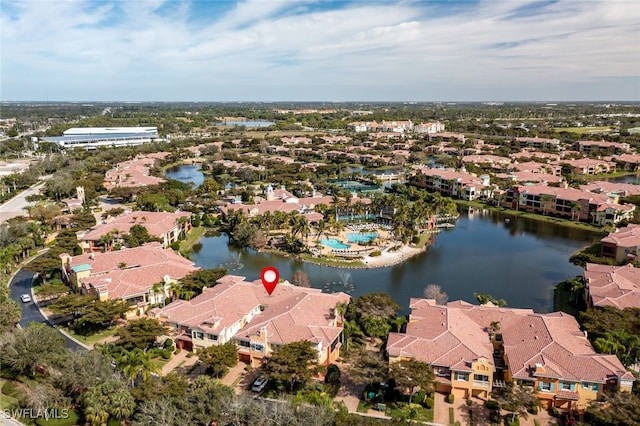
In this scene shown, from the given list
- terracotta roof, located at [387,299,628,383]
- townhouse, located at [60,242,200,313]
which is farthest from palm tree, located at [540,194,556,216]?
townhouse, located at [60,242,200,313]

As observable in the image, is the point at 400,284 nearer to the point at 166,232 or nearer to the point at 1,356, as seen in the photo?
the point at 166,232

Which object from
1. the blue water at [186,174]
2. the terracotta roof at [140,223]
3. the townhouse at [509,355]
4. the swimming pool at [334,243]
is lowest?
the swimming pool at [334,243]

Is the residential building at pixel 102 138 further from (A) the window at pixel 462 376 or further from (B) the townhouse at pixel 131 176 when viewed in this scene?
(A) the window at pixel 462 376

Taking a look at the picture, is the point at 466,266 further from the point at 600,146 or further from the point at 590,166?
the point at 600,146

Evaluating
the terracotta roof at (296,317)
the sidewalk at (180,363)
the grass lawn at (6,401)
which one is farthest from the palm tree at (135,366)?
the terracotta roof at (296,317)

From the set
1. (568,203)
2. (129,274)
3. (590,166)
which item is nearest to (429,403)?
(129,274)

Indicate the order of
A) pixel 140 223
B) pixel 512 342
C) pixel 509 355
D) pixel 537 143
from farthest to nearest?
pixel 537 143 → pixel 140 223 → pixel 512 342 → pixel 509 355

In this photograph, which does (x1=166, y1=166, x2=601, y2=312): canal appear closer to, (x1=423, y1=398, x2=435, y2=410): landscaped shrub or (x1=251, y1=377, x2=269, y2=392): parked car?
(x1=423, y1=398, x2=435, y2=410): landscaped shrub
